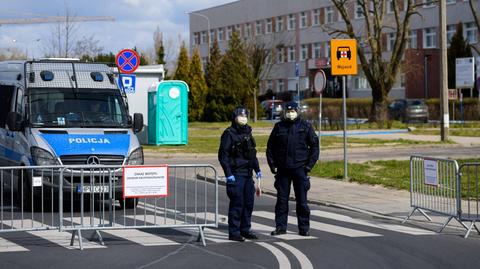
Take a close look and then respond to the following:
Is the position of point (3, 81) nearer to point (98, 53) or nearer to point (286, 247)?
point (286, 247)

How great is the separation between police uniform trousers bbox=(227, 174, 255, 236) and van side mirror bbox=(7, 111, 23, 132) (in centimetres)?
535

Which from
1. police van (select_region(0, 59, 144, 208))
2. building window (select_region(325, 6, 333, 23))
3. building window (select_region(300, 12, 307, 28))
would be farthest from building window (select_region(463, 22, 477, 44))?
police van (select_region(0, 59, 144, 208))

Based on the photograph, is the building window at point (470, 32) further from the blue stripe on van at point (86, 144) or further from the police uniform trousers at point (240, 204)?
the police uniform trousers at point (240, 204)

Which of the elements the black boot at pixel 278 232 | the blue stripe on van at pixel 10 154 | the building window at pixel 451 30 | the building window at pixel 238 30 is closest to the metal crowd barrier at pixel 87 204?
the blue stripe on van at pixel 10 154

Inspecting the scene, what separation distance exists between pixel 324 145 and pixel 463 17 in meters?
37.9

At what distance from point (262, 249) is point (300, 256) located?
768mm

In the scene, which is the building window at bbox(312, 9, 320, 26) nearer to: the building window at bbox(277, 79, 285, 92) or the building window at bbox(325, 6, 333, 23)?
the building window at bbox(325, 6, 333, 23)

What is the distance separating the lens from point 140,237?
12.6 meters

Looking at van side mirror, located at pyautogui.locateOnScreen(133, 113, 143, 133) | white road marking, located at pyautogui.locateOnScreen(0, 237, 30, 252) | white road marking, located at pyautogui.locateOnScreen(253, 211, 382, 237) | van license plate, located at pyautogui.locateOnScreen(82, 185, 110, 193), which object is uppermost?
van side mirror, located at pyautogui.locateOnScreen(133, 113, 143, 133)

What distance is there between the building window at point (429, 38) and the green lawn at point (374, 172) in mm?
47333

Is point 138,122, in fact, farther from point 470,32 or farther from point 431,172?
point 470,32

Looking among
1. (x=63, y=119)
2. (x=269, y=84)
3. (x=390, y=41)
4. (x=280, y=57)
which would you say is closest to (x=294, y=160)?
(x=63, y=119)

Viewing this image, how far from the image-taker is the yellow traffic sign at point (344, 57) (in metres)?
21.0

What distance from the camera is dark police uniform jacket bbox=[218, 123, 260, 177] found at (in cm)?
1235
